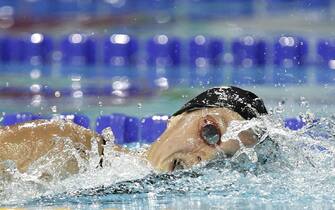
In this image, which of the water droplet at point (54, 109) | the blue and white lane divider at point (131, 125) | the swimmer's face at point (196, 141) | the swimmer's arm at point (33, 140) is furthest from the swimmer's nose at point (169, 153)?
the water droplet at point (54, 109)

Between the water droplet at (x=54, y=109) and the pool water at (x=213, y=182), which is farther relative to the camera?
the water droplet at (x=54, y=109)

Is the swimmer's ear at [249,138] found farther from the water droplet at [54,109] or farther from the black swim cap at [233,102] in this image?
the water droplet at [54,109]

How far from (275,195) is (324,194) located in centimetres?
13

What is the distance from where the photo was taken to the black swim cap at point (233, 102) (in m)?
2.61

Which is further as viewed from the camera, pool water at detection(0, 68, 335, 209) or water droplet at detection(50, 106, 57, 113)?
water droplet at detection(50, 106, 57, 113)

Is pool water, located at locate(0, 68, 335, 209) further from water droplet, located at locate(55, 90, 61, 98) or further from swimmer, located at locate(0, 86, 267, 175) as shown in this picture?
water droplet, located at locate(55, 90, 61, 98)

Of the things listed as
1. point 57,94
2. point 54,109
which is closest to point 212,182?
point 54,109

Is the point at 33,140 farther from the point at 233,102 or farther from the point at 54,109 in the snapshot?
the point at 54,109

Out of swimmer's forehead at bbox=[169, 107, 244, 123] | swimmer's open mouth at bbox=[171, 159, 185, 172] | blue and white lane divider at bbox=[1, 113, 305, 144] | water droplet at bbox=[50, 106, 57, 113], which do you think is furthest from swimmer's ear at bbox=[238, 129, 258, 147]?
water droplet at bbox=[50, 106, 57, 113]

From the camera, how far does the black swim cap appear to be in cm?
261

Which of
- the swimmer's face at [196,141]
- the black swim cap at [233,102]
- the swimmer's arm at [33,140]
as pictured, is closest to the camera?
the swimmer's arm at [33,140]

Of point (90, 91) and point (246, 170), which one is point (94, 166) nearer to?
point (246, 170)

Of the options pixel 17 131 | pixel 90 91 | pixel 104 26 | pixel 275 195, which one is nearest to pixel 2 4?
pixel 104 26

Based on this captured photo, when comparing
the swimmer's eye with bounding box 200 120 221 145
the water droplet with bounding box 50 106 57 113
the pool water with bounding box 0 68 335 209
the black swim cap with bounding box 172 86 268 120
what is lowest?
the pool water with bounding box 0 68 335 209
